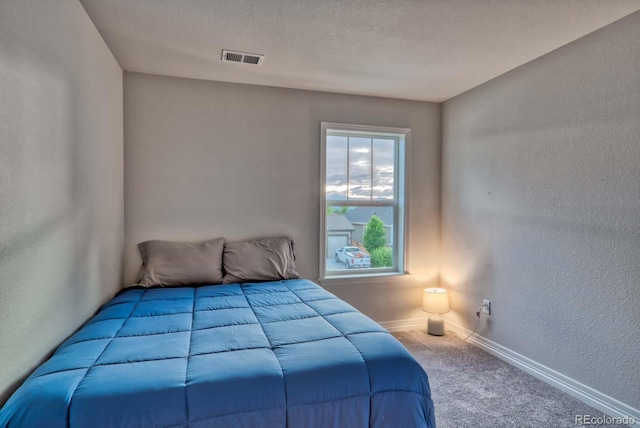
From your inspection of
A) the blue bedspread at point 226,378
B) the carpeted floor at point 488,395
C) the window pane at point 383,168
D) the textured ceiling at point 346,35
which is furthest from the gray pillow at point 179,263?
the carpeted floor at point 488,395

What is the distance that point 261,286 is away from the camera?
107 inches

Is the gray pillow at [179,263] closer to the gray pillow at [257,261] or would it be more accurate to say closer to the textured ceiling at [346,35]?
the gray pillow at [257,261]

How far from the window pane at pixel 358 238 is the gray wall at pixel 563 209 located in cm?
78

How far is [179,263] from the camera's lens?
2.78 metres

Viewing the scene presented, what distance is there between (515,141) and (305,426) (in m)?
2.61

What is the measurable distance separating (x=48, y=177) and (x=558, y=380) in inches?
129

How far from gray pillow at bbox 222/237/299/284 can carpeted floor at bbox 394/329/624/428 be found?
1343 millimetres

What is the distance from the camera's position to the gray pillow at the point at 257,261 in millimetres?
2898

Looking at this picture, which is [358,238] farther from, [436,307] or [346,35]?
[346,35]

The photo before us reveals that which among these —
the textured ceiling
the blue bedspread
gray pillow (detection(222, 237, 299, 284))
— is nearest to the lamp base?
gray pillow (detection(222, 237, 299, 284))

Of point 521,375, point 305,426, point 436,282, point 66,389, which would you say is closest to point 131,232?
point 66,389

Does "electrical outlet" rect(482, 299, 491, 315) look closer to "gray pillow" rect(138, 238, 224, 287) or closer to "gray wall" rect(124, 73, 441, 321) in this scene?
"gray wall" rect(124, 73, 441, 321)

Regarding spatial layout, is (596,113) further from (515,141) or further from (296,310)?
(296,310)

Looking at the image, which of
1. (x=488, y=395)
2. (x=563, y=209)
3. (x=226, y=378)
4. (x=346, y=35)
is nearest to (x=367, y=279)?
(x=488, y=395)
